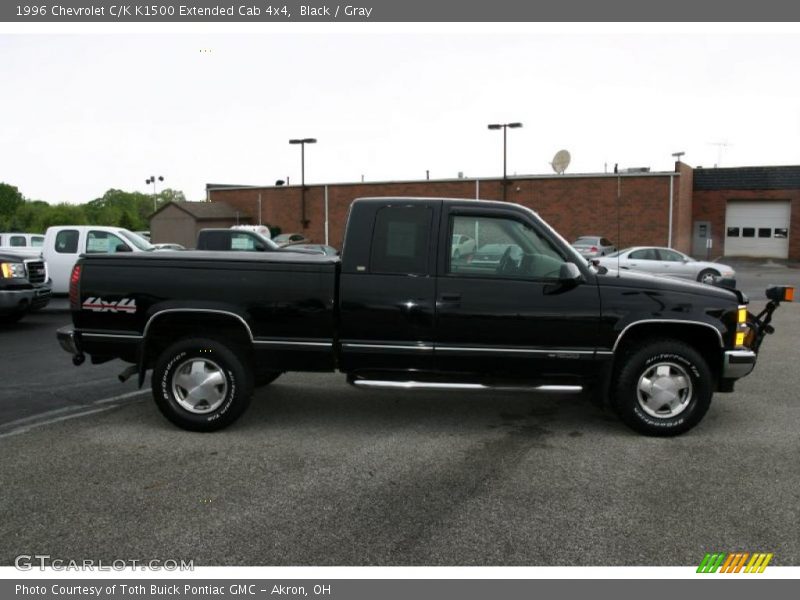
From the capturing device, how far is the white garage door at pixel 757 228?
4475cm

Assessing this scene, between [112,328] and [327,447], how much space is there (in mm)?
2070

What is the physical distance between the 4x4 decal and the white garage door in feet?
154

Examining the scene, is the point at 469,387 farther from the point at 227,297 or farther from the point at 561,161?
the point at 561,161

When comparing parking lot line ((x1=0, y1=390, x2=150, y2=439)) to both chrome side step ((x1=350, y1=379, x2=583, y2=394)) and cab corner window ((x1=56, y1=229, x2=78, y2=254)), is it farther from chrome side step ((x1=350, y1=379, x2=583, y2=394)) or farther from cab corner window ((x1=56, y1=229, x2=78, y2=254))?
cab corner window ((x1=56, y1=229, x2=78, y2=254))

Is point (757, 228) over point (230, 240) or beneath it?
over

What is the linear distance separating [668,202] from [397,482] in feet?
134

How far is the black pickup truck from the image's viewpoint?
5.61 m

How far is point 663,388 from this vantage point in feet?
18.6

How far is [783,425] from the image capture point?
19.9ft

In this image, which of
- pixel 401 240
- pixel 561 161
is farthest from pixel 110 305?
pixel 561 161

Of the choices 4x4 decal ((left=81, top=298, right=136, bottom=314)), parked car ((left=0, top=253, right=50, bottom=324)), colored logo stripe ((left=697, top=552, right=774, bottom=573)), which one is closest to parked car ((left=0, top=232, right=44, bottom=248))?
parked car ((left=0, top=253, right=50, bottom=324))

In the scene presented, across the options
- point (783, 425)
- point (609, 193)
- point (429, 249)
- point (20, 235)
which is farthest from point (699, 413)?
point (609, 193)

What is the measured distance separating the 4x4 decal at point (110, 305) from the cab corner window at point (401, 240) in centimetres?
200

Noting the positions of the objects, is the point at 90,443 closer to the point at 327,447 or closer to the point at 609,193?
the point at 327,447
